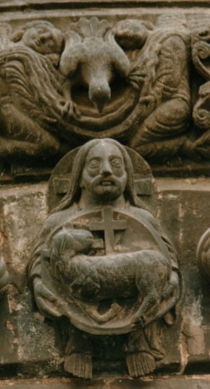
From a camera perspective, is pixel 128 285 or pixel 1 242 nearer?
pixel 128 285

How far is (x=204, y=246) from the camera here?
955 cm

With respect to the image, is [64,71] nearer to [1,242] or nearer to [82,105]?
[82,105]

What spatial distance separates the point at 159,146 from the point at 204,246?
675 millimetres

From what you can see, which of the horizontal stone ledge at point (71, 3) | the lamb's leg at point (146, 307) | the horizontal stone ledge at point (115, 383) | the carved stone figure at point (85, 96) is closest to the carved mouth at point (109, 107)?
the carved stone figure at point (85, 96)

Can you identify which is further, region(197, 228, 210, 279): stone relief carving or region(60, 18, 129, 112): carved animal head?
region(60, 18, 129, 112): carved animal head

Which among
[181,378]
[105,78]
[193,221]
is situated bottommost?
[181,378]

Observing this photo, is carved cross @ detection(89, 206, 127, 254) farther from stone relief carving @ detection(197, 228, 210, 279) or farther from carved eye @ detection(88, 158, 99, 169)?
stone relief carving @ detection(197, 228, 210, 279)

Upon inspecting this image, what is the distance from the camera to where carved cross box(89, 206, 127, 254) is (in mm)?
9430

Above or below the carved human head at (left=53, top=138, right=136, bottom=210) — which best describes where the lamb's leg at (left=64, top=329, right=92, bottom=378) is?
below

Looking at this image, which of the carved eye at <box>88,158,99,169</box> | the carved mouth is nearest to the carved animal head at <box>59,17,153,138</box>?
the carved mouth

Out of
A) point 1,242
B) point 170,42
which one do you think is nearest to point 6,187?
point 1,242

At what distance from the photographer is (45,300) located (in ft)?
30.9

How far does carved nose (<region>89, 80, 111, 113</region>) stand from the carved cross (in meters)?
0.58

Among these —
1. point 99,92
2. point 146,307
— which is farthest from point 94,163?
point 146,307
